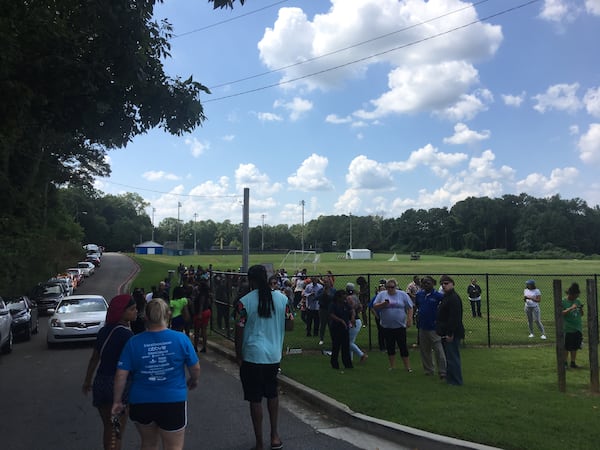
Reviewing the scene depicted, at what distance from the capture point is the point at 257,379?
518 cm

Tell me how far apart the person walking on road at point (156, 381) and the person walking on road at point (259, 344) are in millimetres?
1416

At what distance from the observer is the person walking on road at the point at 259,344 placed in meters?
5.19

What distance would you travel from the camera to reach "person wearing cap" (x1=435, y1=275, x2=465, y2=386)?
8352mm

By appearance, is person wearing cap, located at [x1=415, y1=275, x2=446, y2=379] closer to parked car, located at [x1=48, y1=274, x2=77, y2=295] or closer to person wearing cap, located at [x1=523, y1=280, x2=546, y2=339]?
person wearing cap, located at [x1=523, y1=280, x2=546, y2=339]

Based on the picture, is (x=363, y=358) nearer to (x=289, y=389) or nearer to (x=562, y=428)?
(x=289, y=389)

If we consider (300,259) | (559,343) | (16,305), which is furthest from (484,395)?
(300,259)

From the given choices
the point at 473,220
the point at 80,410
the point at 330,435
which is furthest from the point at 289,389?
the point at 473,220

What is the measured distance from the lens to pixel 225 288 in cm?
1498

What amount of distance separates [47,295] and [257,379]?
24365 millimetres

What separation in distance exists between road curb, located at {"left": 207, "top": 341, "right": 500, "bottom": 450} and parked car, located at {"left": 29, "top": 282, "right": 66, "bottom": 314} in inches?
794

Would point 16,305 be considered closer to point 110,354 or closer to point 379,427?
point 110,354

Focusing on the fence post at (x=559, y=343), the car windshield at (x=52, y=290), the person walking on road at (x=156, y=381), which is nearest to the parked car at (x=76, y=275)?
the car windshield at (x=52, y=290)

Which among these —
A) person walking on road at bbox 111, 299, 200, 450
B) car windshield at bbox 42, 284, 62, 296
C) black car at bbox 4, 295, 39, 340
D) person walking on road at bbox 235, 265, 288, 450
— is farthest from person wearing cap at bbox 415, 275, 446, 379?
car windshield at bbox 42, 284, 62, 296

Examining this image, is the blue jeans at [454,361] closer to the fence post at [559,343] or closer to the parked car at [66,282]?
the fence post at [559,343]
